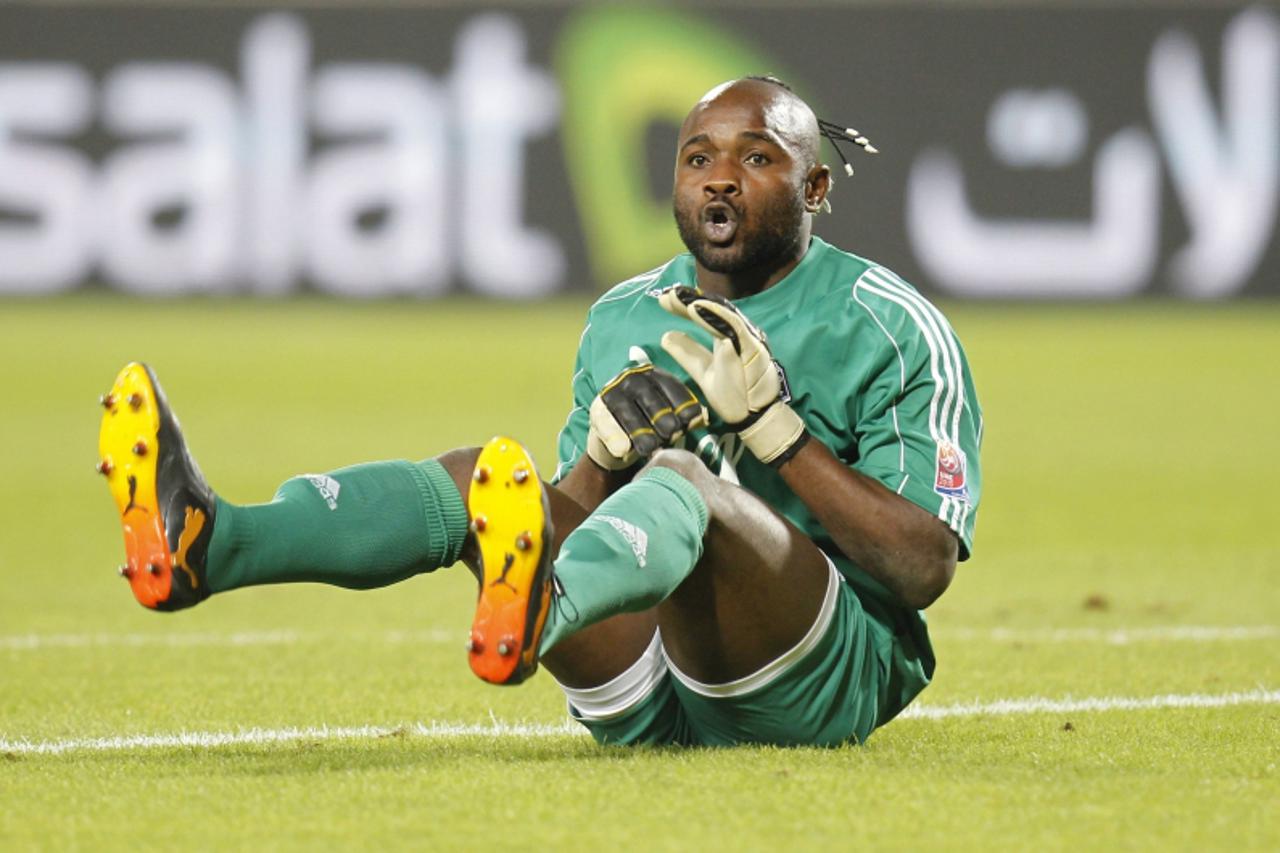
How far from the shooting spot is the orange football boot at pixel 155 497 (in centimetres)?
360

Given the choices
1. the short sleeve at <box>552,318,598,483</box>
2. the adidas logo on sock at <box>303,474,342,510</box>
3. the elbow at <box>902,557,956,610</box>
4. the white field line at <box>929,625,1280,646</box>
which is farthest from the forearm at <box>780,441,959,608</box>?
the white field line at <box>929,625,1280,646</box>

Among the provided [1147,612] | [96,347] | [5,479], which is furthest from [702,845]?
[96,347]

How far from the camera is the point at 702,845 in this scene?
333 cm

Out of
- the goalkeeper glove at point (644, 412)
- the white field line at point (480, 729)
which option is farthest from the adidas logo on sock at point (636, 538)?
the white field line at point (480, 729)

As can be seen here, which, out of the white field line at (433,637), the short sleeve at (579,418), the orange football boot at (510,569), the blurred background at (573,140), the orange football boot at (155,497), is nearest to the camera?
the orange football boot at (510,569)

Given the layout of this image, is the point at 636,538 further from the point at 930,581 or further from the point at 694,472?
the point at 930,581

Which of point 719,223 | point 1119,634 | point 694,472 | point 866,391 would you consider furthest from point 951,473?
point 1119,634

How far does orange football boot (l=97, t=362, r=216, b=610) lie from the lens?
3600 mm

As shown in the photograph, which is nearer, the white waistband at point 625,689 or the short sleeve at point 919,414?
the short sleeve at point 919,414

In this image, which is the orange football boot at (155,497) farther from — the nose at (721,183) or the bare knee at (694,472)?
the nose at (721,183)

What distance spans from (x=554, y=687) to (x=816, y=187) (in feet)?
5.66

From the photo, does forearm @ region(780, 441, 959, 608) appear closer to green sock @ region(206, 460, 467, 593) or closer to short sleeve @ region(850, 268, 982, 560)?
short sleeve @ region(850, 268, 982, 560)

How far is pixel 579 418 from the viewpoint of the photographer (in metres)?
4.55

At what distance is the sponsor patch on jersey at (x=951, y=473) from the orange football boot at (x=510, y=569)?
893 mm
